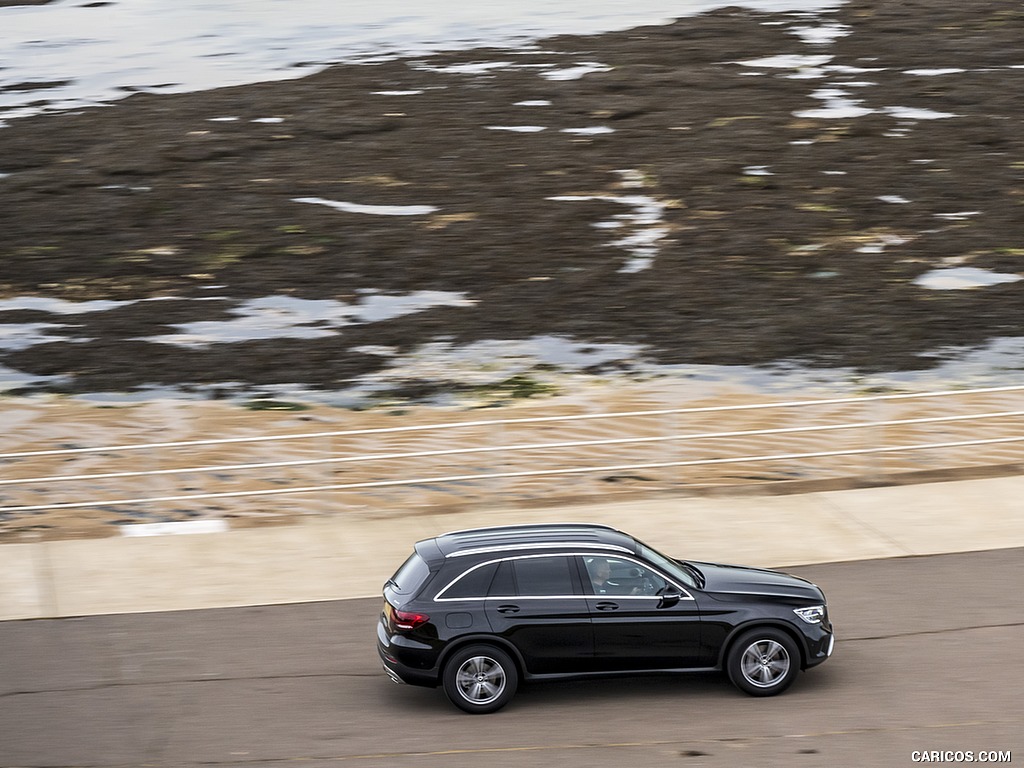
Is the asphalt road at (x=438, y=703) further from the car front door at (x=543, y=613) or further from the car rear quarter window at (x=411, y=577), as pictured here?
the car rear quarter window at (x=411, y=577)

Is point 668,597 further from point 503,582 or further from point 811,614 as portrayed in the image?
point 503,582

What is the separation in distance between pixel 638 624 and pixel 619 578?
1.16 ft

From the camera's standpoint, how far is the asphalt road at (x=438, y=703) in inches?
349

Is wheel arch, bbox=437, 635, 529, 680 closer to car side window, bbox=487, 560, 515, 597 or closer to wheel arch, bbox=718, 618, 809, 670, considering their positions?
car side window, bbox=487, 560, 515, 597

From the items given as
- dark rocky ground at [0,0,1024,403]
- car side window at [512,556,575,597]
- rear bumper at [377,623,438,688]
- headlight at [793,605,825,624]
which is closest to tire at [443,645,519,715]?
rear bumper at [377,623,438,688]

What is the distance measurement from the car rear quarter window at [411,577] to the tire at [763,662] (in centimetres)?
223

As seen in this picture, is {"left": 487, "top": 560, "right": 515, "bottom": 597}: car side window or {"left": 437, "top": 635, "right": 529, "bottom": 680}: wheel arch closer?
{"left": 437, "top": 635, "right": 529, "bottom": 680}: wheel arch

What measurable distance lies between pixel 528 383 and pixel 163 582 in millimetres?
11117

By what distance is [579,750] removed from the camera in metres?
8.85

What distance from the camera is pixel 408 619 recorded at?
9430mm

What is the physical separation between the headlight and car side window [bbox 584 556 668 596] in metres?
0.96

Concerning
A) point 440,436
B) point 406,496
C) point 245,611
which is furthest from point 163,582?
point 440,436

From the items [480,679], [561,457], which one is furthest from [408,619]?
[561,457]

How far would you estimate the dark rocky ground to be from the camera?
25.4m
